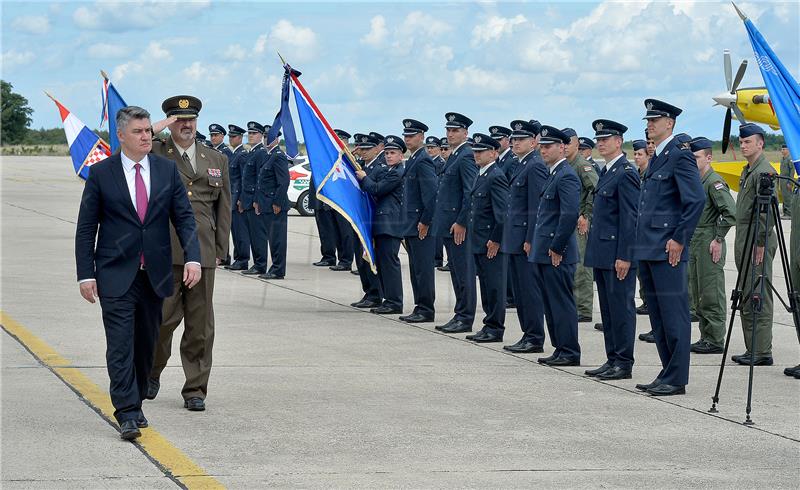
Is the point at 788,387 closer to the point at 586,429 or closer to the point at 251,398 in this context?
the point at 586,429

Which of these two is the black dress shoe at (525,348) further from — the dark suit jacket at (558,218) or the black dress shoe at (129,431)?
the black dress shoe at (129,431)

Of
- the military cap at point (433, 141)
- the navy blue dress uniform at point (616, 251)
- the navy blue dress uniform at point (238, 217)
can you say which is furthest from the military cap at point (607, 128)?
the navy blue dress uniform at point (238, 217)

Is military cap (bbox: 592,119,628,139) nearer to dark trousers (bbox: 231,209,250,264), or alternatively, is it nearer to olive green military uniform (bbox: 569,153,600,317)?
olive green military uniform (bbox: 569,153,600,317)

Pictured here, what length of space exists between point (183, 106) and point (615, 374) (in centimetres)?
392

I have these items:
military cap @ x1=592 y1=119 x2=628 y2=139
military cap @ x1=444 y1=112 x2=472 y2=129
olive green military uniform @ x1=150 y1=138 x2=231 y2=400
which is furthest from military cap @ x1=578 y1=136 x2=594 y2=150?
olive green military uniform @ x1=150 y1=138 x2=231 y2=400

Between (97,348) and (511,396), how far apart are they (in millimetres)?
3649

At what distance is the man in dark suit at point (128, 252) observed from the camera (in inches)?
276

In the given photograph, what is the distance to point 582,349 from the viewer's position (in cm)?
1116

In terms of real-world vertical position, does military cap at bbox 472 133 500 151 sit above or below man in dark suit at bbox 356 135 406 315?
above

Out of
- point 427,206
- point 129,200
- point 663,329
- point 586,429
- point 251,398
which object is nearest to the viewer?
point 129,200

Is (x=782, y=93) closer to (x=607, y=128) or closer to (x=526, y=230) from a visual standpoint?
(x=607, y=128)

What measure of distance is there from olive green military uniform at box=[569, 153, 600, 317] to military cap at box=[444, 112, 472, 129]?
1.86 m

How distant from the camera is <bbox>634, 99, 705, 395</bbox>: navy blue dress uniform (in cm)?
886

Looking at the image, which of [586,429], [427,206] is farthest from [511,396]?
[427,206]
